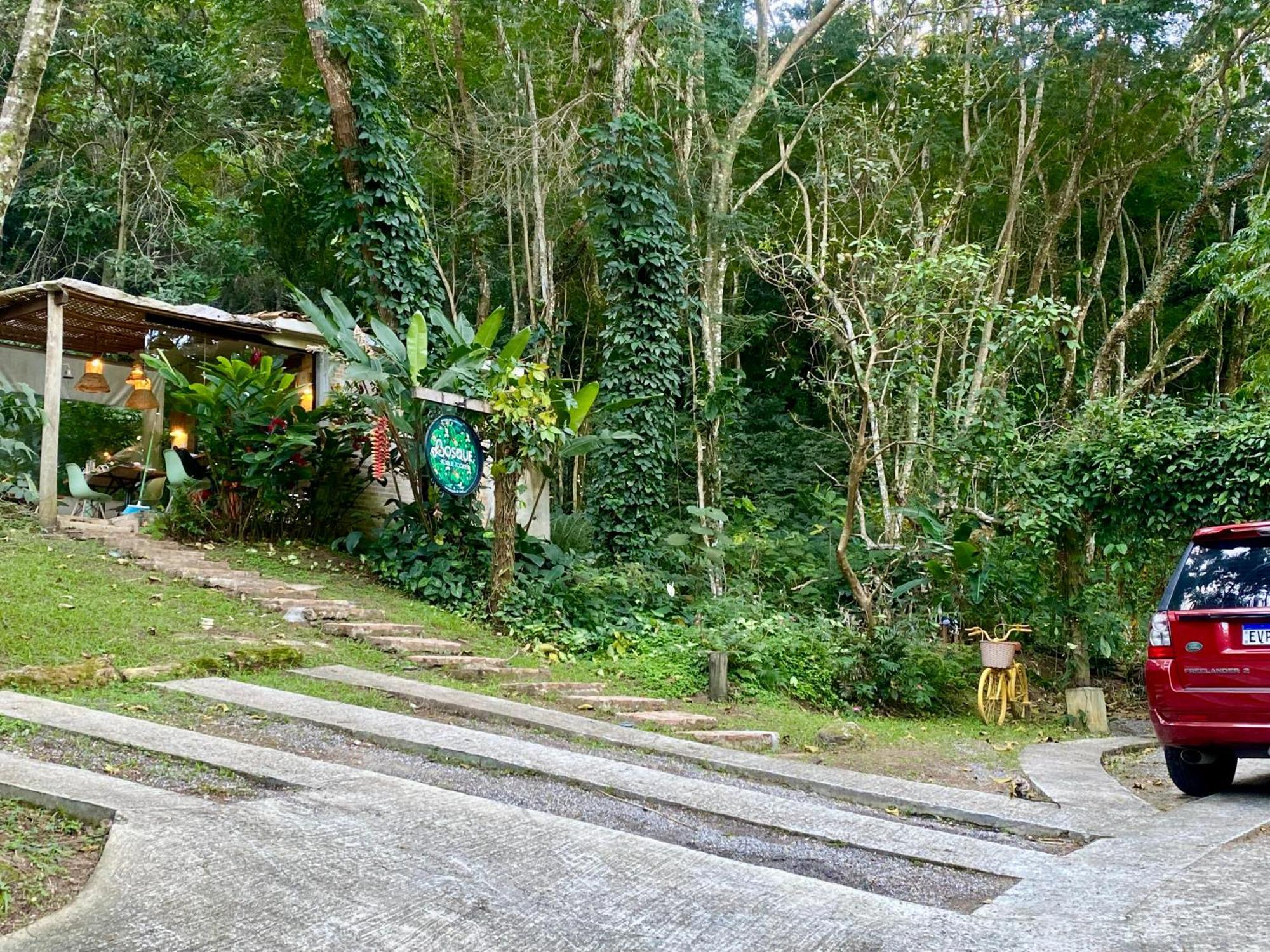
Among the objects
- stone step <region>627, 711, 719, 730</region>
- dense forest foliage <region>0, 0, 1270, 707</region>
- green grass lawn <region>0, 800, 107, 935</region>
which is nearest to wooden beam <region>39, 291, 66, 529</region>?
dense forest foliage <region>0, 0, 1270, 707</region>

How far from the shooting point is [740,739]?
7.24m

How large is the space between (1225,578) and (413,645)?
6000 mm

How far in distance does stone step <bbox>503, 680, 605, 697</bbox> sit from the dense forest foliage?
139cm

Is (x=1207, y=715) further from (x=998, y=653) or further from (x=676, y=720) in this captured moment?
(x=998, y=653)

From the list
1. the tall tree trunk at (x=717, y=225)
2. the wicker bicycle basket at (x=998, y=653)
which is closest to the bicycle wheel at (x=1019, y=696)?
the wicker bicycle basket at (x=998, y=653)

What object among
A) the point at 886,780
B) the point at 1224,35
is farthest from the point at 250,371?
the point at 1224,35

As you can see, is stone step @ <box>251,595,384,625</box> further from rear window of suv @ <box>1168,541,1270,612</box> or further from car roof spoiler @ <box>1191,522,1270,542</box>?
car roof spoiler @ <box>1191,522,1270,542</box>

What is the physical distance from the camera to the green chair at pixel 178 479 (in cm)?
1130

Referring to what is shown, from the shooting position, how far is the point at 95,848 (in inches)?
143

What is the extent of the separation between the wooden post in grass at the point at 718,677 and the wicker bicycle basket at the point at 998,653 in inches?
99.6

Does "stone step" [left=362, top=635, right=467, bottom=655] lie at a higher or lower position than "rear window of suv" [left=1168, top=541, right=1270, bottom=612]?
lower

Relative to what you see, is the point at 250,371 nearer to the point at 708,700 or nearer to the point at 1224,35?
the point at 708,700

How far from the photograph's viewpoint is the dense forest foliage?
414 inches

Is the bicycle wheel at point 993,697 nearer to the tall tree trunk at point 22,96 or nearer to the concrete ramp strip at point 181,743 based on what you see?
the concrete ramp strip at point 181,743
